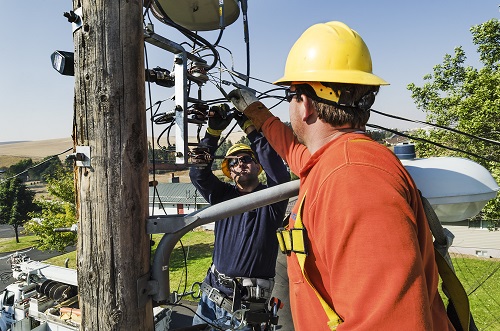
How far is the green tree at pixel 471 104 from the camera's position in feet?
43.2

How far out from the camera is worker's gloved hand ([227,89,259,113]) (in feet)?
10.4

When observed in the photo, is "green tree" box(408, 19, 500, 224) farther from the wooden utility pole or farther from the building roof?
the building roof

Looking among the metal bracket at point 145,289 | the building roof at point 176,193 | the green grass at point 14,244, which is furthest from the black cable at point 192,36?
the green grass at point 14,244

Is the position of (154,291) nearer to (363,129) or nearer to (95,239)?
(95,239)

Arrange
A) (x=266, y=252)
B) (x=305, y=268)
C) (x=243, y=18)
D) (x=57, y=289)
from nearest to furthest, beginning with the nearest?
(x=305, y=268) → (x=243, y=18) → (x=266, y=252) → (x=57, y=289)

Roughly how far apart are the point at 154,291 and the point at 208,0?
241 cm

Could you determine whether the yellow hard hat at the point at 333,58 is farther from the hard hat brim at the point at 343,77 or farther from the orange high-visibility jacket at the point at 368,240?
the orange high-visibility jacket at the point at 368,240

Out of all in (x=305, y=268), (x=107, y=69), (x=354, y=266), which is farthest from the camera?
(x=107, y=69)

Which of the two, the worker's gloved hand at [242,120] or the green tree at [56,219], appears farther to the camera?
the green tree at [56,219]

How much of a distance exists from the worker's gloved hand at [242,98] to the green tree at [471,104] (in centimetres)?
1129

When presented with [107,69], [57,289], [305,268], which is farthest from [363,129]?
[57,289]

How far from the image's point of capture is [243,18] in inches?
134

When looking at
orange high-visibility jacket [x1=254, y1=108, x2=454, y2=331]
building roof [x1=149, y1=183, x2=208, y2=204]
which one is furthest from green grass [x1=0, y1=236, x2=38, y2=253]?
orange high-visibility jacket [x1=254, y1=108, x2=454, y2=331]

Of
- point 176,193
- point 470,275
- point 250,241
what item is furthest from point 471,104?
point 176,193
